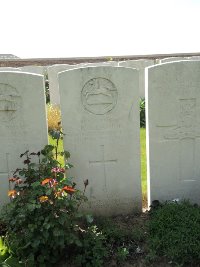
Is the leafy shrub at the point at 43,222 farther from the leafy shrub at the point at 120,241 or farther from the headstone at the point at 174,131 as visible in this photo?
the headstone at the point at 174,131

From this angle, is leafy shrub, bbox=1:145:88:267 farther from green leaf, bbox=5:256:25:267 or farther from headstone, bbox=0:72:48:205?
headstone, bbox=0:72:48:205

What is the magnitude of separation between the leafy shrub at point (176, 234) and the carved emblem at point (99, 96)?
4.36 feet

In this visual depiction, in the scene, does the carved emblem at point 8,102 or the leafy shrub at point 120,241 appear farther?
the carved emblem at point 8,102

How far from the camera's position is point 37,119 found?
148 inches

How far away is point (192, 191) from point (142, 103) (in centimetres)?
523

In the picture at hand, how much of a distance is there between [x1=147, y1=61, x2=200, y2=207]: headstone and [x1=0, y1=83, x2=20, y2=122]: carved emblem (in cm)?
152

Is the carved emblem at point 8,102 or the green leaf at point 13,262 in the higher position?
the carved emblem at point 8,102

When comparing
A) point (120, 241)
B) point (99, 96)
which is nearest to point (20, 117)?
point (99, 96)

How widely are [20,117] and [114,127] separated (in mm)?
1085

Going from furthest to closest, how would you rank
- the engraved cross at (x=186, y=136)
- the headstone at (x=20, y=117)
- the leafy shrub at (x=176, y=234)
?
the engraved cross at (x=186, y=136)
the headstone at (x=20, y=117)
the leafy shrub at (x=176, y=234)

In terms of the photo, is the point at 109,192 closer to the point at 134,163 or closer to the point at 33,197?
the point at 134,163

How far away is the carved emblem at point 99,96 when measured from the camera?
12.2ft

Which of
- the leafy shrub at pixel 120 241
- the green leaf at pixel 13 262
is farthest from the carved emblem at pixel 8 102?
the leafy shrub at pixel 120 241

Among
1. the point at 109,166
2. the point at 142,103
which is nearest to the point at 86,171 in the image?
the point at 109,166
